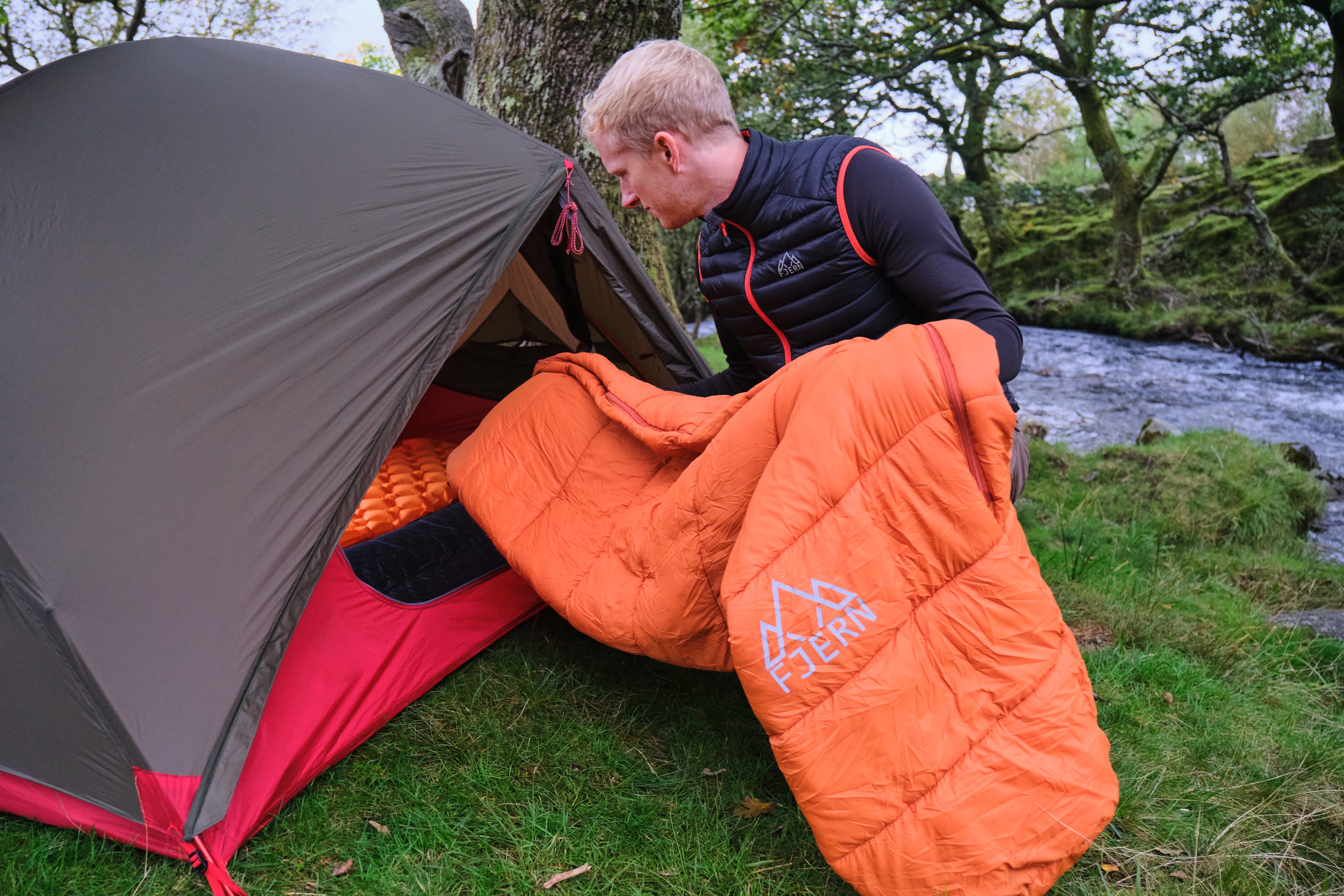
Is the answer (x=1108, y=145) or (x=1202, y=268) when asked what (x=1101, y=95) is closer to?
(x=1108, y=145)

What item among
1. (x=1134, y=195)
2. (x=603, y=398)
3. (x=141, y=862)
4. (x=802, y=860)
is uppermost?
(x=603, y=398)

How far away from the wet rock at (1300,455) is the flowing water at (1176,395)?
8.2 inches

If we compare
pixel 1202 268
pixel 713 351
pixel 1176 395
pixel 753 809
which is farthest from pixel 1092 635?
pixel 1202 268

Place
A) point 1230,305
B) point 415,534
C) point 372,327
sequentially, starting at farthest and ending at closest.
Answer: point 1230,305
point 415,534
point 372,327

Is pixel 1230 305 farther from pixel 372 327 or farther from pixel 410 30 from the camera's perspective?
pixel 372 327

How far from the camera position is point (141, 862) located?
5.59 ft

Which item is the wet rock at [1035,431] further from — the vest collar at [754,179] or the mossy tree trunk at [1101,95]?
the vest collar at [754,179]

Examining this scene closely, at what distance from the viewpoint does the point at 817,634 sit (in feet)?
4.53

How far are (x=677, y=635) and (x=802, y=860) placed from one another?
20.4 inches

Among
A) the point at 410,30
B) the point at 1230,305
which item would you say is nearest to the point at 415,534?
the point at 410,30

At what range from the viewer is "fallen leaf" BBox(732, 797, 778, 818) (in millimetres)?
1812

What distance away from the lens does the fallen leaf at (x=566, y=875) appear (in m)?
1.68

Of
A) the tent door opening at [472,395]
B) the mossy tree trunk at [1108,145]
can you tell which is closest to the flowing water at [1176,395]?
the mossy tree trunk at [1108,145]

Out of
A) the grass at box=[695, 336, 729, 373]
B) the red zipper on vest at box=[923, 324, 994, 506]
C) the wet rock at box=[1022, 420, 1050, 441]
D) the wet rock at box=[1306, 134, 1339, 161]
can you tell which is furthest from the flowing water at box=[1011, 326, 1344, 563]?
the red zipper on vest at box=[923, 324, 994, 506]
